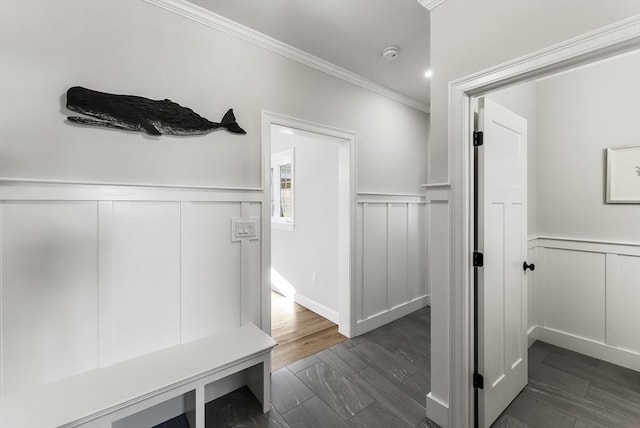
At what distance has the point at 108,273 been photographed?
148 centimetres

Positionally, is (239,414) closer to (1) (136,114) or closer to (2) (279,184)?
(1) (136,114)

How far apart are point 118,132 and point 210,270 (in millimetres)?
997

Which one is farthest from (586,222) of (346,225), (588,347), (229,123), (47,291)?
(47,291)

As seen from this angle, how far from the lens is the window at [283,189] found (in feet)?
12.7

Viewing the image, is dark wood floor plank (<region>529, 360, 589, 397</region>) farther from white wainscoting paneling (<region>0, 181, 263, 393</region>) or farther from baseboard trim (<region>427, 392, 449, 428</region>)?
white wainscoting paneling (<region>0, 181, 263, 393</region>)

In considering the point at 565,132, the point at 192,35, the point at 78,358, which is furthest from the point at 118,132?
the point at 565,132

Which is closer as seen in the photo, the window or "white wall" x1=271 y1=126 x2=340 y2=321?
"white wall" x1=271 y1=126 x2=340 y2=321

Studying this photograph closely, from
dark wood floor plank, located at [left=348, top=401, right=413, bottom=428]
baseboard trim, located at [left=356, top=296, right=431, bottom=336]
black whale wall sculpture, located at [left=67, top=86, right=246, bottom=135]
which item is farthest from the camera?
baseboard trim, located at [left=356, top=296, right=431, bottom=336]

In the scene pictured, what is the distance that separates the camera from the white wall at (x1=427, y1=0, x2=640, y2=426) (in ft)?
3.70

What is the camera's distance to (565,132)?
8.18ft

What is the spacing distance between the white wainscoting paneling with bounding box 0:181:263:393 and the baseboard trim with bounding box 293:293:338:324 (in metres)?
1.41

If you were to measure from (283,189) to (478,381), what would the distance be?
3.28 m

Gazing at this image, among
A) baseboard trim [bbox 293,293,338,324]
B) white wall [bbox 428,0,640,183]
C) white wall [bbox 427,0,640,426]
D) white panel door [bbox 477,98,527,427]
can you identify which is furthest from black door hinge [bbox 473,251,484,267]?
baseboard trim [bbox 293,293,338,324]

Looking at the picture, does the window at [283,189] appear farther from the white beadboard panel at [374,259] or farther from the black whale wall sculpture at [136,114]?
the black whale wall sculpture at [136,114]
